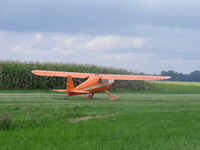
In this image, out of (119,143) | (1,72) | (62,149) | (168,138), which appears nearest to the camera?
(62,149)

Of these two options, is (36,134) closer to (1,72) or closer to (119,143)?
(119,143)

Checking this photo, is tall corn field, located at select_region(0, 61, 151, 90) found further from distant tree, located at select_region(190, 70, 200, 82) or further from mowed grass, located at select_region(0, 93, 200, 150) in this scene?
distant tree, located at select_region(190, 70, 200, 82)

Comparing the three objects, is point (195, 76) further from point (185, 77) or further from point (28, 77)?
point (28, 77)

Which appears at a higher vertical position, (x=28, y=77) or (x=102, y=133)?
(x=28, y=77)

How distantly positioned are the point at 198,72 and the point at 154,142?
113095 millimetres

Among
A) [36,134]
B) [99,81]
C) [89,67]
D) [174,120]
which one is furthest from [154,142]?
[89,67]

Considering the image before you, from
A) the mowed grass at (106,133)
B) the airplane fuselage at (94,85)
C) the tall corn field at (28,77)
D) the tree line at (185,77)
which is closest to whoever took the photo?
the mowed grass at (106,133)

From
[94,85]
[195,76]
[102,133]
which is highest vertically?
[195,76]

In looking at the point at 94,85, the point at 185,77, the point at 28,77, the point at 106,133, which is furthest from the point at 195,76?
the point at 106,133

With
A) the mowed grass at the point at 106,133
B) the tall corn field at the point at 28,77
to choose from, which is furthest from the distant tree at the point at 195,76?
the mowed grass at the point at 106,133

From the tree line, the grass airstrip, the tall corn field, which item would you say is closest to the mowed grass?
the grass airstrip

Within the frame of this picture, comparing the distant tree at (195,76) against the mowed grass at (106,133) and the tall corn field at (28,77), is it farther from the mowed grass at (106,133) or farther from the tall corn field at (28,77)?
the mowed grass at (106,133)

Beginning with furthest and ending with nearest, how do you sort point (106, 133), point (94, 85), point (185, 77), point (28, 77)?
point (185, 77), point (28, 77), point (94, 85), point (106, 133)

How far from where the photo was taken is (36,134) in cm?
1204
